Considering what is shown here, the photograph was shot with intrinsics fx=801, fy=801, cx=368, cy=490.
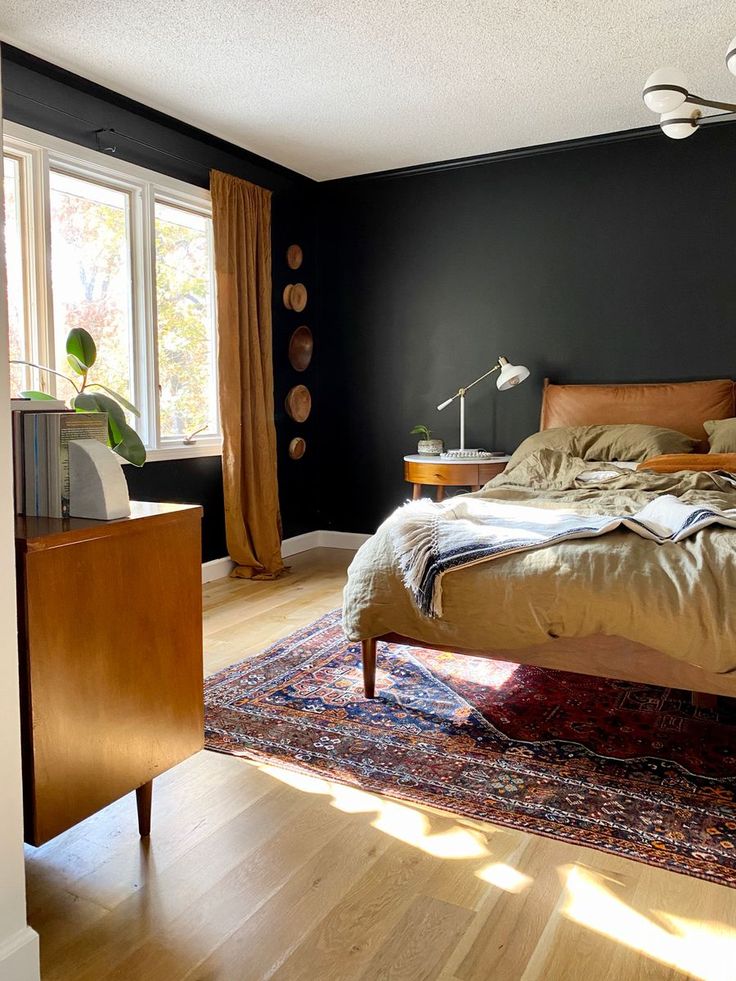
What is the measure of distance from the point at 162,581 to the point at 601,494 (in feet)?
6.78

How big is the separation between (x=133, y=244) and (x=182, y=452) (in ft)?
3.68

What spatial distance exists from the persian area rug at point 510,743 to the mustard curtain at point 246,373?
1583mm

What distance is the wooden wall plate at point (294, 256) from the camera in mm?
5270

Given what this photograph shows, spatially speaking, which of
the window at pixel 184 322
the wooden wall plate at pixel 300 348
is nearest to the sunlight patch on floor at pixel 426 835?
the window at pixel 184 322

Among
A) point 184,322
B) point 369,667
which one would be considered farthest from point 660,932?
point 184,322

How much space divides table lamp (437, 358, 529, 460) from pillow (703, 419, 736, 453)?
41.5 inches

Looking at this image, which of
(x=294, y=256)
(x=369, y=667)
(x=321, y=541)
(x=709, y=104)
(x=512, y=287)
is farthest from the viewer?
(x=321, y=541)

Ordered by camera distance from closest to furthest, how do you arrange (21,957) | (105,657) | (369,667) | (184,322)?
(21,957)
(105,657)
(369,667)
(184,322)

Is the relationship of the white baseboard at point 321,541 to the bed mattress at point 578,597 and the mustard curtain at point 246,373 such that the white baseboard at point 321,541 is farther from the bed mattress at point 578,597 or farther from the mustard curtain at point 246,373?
the bed mattress at point 578,597

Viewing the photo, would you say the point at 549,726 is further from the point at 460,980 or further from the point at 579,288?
the point at 579,288

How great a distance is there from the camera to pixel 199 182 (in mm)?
4500

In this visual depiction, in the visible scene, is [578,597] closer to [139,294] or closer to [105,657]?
[105,657]

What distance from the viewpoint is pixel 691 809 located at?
6.73ft

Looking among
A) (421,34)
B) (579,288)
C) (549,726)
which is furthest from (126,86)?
(549,726)
